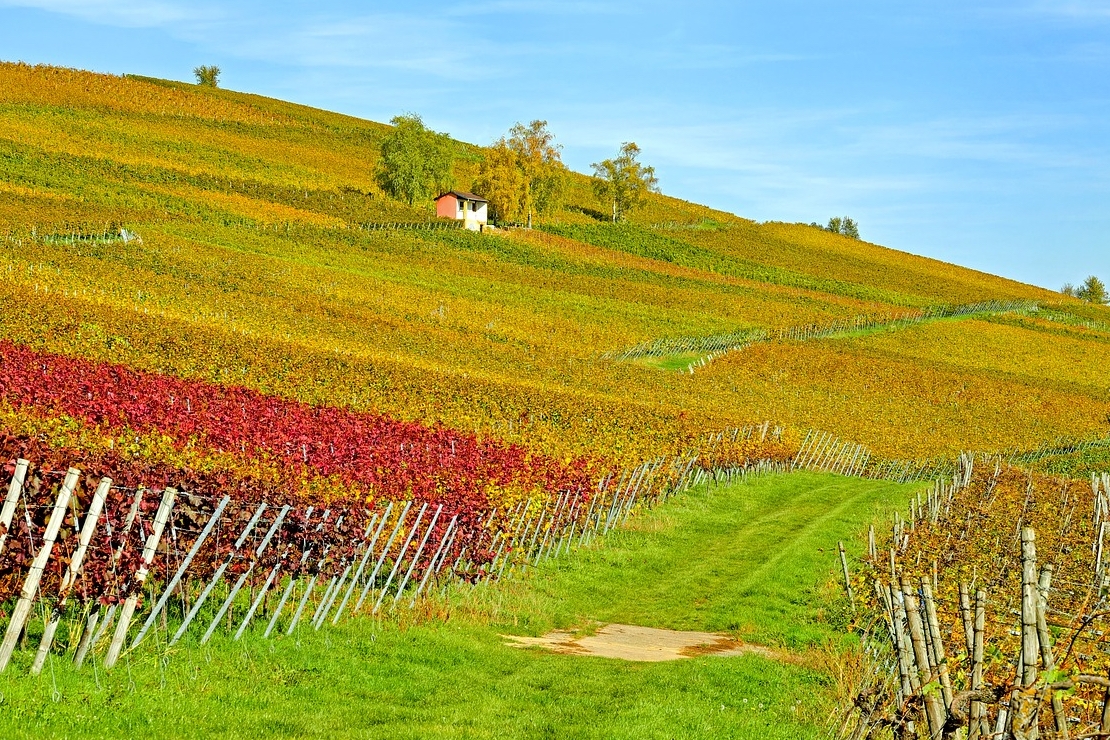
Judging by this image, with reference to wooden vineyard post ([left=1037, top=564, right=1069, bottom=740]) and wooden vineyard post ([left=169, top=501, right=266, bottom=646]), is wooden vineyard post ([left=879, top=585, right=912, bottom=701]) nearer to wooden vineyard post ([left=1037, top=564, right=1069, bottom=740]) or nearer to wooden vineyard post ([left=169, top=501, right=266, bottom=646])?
wooden vineyard post ([left=1037, top=564, right=1069, bottom=740])

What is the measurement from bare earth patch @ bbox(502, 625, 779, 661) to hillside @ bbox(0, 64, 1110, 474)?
8427 millimetres

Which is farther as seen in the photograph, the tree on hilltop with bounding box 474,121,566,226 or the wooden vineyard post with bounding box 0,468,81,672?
the tree on hilltop with bounding box 474,121,566,226

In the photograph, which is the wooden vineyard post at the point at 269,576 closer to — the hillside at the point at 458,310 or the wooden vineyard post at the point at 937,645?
the hillside at the point at 458,310

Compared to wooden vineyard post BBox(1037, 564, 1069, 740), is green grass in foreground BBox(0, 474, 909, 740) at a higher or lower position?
lower

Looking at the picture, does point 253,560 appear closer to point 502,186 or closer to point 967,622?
point 967,622

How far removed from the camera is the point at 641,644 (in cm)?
1822

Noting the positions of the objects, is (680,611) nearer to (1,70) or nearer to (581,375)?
(581,375)

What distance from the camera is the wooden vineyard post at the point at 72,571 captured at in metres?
11.0

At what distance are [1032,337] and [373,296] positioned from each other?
→ 60.6m

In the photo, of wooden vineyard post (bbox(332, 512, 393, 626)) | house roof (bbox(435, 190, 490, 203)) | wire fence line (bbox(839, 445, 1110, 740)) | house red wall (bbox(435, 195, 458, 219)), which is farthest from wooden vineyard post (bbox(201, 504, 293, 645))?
house roof (bbox(435, 190, 490, 203))

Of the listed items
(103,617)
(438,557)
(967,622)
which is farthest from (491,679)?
(967,622)

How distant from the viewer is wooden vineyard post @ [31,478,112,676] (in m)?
11.0

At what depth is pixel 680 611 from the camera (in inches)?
830

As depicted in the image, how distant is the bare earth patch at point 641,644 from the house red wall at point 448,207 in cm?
8996
